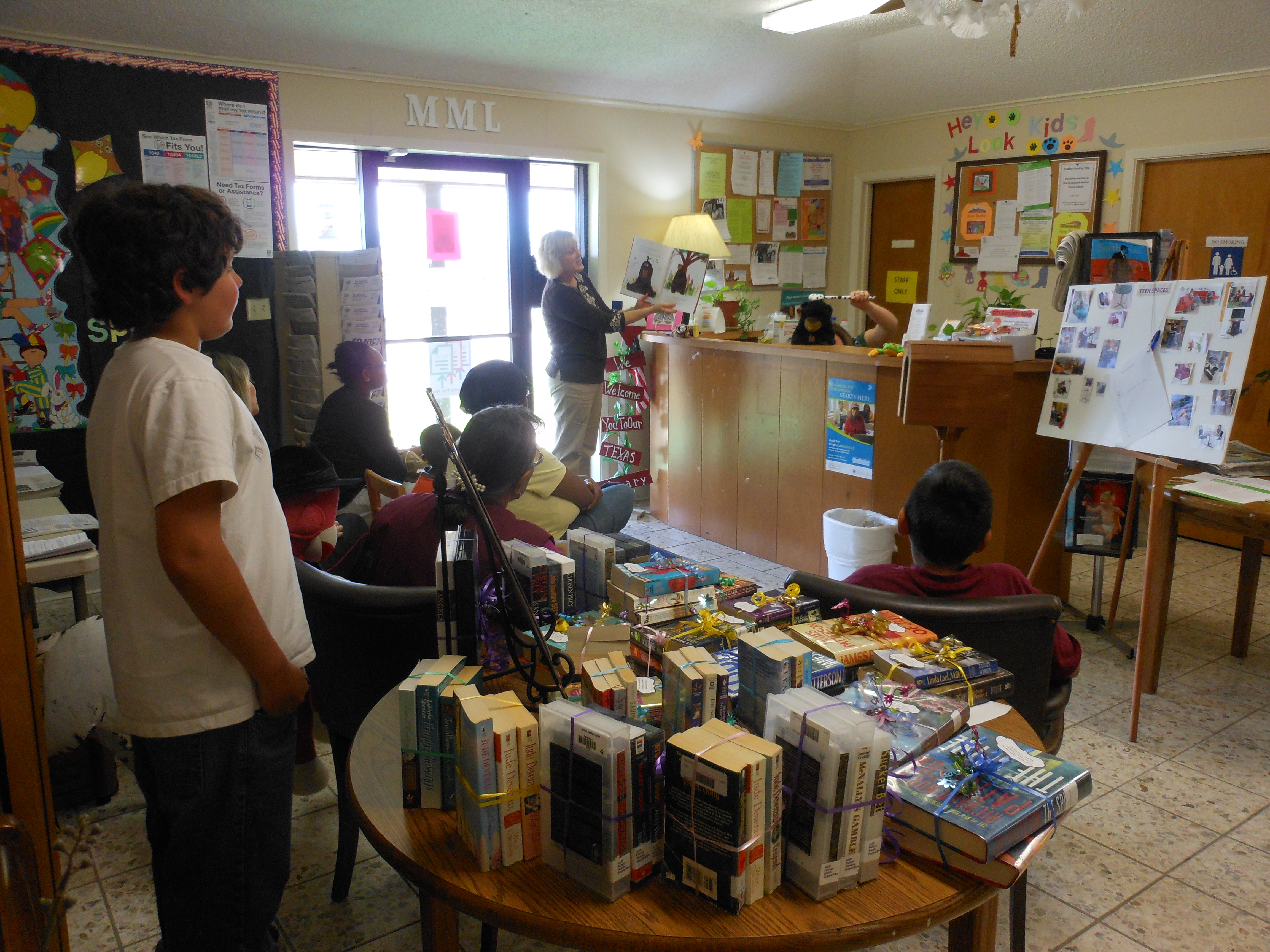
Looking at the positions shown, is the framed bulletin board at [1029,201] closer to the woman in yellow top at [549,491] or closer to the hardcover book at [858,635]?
the woman in yellow top at [549,491]

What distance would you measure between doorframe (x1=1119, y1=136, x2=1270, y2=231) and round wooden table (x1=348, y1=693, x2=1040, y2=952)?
4571mm

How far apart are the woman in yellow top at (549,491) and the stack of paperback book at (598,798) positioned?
1.16 meters

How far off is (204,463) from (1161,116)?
5.12 meters

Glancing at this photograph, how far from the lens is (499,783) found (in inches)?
40.1

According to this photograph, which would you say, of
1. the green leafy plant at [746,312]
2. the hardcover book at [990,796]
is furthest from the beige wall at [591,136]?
the hardcover book at [990,796]

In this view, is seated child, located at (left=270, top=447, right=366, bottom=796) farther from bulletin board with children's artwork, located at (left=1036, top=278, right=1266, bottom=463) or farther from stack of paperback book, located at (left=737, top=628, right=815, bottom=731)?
bulletin board with children's artwork, located at (left=1036, top=278, right=1266, bottom=463)

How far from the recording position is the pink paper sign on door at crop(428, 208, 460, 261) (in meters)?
4.62

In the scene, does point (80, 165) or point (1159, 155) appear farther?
point (1159, 155)

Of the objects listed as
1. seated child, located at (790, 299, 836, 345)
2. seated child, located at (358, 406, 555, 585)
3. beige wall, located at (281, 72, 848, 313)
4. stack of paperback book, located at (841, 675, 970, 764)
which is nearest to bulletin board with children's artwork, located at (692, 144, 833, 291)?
beige wall, located at (281, 72, 848, 313)

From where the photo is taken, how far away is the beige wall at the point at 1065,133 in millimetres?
4359

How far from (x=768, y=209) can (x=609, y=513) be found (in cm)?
360

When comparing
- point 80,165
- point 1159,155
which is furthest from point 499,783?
point 1159,155

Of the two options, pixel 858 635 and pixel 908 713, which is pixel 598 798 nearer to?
pixel 908 713

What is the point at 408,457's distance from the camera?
358 cm
